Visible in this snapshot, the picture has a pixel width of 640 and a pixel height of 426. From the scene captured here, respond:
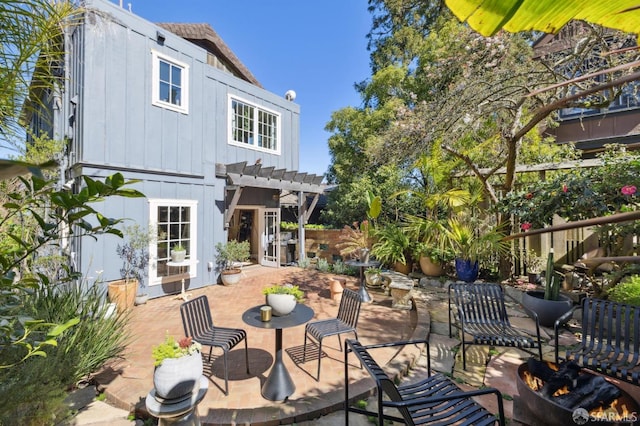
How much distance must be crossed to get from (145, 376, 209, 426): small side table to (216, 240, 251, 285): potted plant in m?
5.80

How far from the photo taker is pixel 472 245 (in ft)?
22.4

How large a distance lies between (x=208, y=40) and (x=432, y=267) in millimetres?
10162

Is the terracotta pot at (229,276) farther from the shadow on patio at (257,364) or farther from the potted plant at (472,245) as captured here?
the potted plant at (472,245)

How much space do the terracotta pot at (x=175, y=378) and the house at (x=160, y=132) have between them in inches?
180

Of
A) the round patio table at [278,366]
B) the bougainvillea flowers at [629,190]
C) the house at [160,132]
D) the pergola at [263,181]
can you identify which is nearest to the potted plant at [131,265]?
the house at [160,132]

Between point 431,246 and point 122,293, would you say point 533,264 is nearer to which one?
point 431,246

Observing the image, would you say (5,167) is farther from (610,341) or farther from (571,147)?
(571,147)

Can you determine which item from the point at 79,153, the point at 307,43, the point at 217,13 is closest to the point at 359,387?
the point at 79,153

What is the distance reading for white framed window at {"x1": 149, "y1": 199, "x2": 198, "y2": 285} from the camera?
6.96 m

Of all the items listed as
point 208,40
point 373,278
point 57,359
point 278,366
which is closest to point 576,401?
point 278,366

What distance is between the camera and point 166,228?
7289 millimetres

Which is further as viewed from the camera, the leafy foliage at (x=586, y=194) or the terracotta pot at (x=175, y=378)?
the leafy foliage at (x=586, y=194)

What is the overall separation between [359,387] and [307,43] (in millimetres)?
13325

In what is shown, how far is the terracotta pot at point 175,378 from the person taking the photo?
7.85 ft
